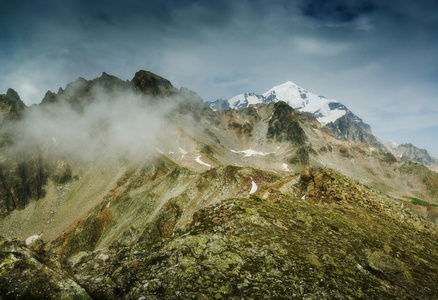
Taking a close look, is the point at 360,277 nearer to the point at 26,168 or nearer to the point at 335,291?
the point at 335,291

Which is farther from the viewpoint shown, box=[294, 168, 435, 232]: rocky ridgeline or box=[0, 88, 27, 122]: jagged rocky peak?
box=[0, 88, 27, 122]: jagged rocky peak

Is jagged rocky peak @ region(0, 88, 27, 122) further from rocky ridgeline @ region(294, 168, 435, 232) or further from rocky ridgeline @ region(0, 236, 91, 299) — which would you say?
rocky ridgeline @ region(294, 168, 435, 232)

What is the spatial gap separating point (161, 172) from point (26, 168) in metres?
93.9

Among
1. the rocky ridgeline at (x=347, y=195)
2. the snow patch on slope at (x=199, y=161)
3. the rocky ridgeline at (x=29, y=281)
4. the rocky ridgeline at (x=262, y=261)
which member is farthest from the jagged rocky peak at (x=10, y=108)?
the rocky ridgeline at (x=347, y=195)

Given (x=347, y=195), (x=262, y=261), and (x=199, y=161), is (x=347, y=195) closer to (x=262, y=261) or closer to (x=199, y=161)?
(x=262, y=261)

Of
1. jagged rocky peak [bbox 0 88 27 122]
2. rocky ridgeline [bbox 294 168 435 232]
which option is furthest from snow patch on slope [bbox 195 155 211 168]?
jagged rocky peak [bbox 0 88 27 122]

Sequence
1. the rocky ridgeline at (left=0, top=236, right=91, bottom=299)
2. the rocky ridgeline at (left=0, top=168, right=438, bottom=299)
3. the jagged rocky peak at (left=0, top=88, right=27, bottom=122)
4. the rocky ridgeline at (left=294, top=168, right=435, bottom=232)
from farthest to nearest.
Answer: the jagged rocky peak at (left=0, top=88, right=27, bottom=122), the rocky ridgeline at (left=294, top=168, right=435, bottom=232), the rocky ridgeline at (left=0, top=168, right=438, bottom=299), the rocky ridgeline at (left=0, top=236, right=91, bottom=299)

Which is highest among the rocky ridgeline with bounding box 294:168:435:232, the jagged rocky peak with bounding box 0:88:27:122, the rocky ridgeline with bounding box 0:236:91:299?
the jagged rocky peak with bounding box 0:88:27:122

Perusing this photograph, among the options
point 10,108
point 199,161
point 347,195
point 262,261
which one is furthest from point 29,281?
point 10,108

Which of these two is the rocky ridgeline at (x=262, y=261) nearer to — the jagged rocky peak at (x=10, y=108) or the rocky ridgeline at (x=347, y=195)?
the rocky ridgeline at (x=347, y=195)

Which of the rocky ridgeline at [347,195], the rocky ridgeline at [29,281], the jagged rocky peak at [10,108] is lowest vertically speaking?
the rocky ridgeline at [29,281]

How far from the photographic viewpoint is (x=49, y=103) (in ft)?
553

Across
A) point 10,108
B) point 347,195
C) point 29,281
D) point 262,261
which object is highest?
point 10,108

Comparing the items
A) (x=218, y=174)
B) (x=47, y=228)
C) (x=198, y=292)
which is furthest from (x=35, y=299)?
(x=47, y=228)
